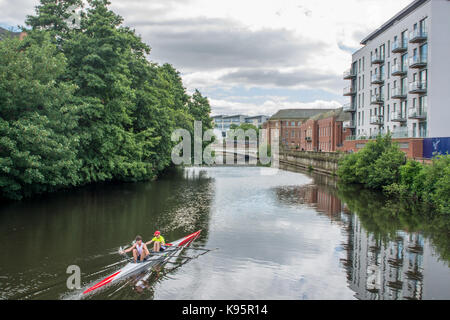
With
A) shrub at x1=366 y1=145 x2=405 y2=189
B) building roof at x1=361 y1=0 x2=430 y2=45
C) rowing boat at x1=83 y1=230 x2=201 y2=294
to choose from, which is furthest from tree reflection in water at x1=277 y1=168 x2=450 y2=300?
building roof at x1=361 y1=0 x2=430 y2=45

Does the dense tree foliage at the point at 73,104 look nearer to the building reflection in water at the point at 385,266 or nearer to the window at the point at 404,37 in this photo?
the building reflection in water at the point at 385,266

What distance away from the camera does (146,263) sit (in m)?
14.3

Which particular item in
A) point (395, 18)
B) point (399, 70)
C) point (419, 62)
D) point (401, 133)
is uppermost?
point (395, 18)

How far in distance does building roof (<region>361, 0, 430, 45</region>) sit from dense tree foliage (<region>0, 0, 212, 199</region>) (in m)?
29.4

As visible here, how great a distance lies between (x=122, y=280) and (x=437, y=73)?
39.7 m

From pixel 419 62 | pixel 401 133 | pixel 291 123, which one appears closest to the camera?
pixel 401 133

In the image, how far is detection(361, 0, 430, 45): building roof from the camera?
45312 mm

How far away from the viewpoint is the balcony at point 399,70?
47.3m

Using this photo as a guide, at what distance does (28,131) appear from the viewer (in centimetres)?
2316

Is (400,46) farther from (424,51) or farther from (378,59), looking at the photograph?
(378,59)

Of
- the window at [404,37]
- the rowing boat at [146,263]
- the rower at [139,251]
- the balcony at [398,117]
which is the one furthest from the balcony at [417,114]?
the rower at [139,251]

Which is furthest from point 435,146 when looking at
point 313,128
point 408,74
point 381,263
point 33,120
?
point 313,128

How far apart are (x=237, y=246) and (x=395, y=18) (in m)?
45.1
